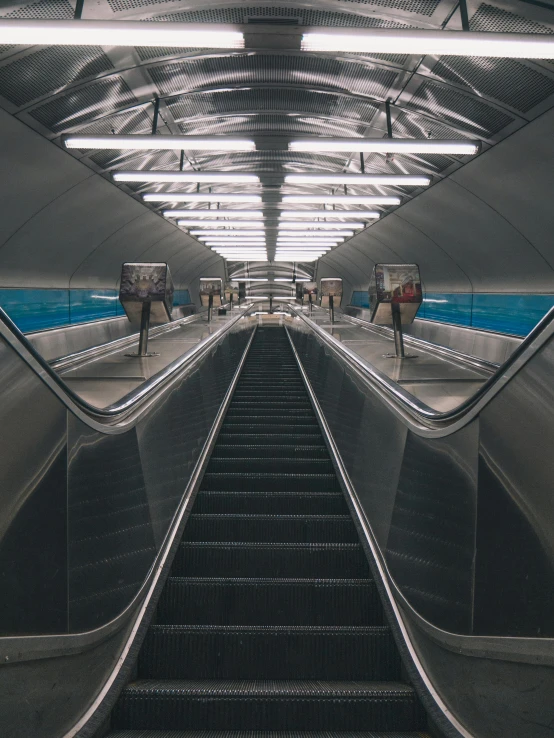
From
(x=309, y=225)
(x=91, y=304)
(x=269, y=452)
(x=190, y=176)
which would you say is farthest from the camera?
(x=91, y=304)

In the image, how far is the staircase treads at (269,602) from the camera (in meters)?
3.06

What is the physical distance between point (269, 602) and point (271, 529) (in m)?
0.73

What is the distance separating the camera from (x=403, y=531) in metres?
2.86

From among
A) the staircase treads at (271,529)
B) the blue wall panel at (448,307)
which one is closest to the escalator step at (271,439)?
the staircase treads at (271,529)

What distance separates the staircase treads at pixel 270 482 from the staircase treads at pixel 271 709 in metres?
2.11

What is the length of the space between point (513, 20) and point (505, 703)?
5.49 metres

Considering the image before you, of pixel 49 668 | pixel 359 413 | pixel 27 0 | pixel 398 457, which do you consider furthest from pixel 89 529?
pixel 27 0

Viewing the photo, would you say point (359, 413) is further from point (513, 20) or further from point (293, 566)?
point (513, 20)

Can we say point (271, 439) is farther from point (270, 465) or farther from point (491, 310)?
point (491, 310)

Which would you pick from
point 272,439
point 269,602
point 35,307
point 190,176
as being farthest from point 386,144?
point 35,307

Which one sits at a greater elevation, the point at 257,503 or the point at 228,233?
the point at 228,233

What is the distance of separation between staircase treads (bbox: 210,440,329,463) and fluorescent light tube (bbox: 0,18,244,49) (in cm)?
318

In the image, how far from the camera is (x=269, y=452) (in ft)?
17.4

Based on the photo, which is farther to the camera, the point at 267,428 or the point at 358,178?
the point at 358,178
